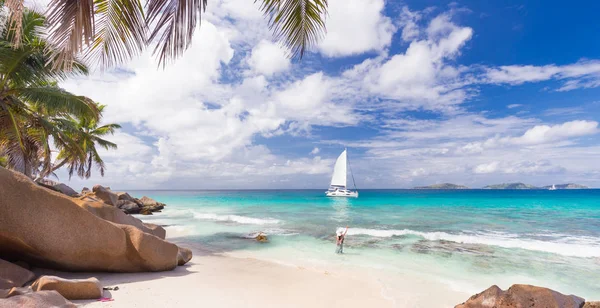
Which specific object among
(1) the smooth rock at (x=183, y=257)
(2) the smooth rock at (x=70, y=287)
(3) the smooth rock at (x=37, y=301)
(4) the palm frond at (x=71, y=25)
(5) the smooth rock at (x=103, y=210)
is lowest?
(1) the smooth rock at (x=183, y=257)

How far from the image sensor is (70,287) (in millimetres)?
5141

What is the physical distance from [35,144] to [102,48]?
16.6 metres

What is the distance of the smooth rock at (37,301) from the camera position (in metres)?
3.56

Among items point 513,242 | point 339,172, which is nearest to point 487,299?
point 513,242

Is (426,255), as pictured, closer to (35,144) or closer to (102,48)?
(102,48)

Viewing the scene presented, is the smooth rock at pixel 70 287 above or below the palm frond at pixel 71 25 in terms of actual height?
below

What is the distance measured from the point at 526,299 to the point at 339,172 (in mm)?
62277

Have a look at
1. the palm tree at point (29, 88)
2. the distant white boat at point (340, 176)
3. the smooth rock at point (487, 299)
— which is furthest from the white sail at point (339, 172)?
the smooth rock at point (487, 299)

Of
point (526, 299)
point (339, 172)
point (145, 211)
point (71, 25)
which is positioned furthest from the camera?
point (339, 172)

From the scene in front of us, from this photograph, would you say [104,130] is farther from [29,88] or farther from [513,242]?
[513,242]

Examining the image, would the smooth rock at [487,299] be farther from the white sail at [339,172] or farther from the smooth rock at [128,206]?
the white sail at [339,172]

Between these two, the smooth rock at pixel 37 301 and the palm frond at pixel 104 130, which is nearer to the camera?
the smooth rock at pixel 37 301

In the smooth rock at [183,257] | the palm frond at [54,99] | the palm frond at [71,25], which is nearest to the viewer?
the palm frond at [71,25]

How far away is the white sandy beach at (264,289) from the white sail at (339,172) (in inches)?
2183
